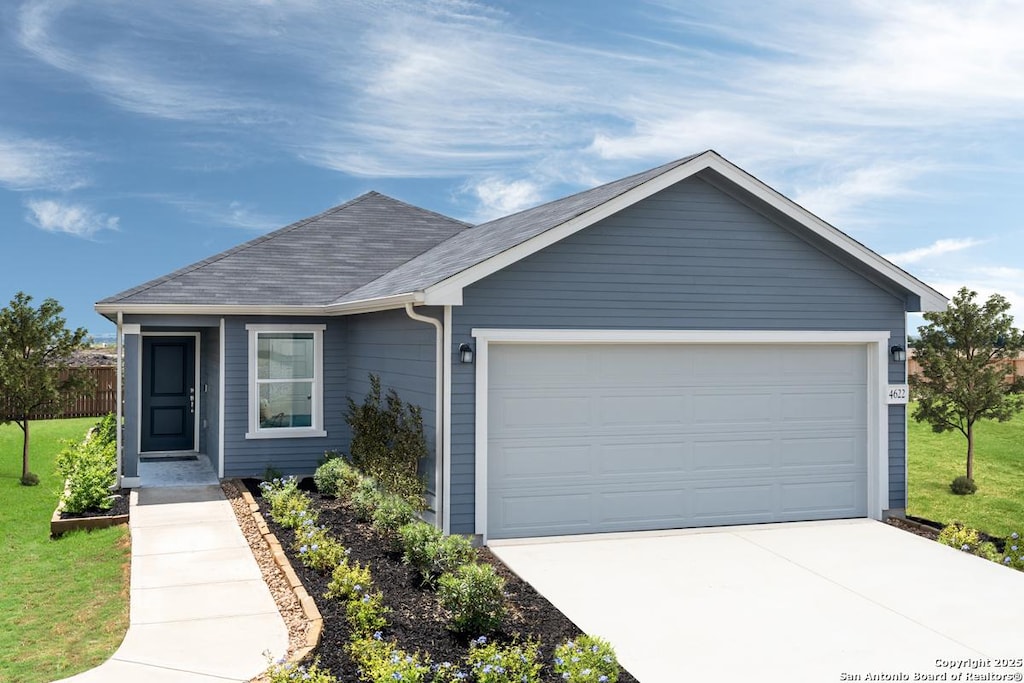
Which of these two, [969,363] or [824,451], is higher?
→ [969,363]

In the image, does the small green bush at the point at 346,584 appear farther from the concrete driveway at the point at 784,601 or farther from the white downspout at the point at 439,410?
the white downspout at the point at 439,410

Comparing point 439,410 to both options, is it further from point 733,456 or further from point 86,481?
point 86,481

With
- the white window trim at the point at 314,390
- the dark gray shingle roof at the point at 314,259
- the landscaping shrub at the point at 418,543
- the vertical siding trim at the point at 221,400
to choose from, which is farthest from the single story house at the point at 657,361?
the vertical siding trim at the point at 221,400

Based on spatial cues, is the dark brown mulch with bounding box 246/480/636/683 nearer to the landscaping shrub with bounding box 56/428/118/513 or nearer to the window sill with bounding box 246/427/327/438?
the landscaping shrub with bounding box 56/428/118/513

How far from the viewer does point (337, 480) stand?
1194cm

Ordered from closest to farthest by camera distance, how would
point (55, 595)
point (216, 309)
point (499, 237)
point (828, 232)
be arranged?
point (55, 595)
point (828, 232)
point (499, 237)
point (216, 309)

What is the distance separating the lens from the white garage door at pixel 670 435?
9.87m

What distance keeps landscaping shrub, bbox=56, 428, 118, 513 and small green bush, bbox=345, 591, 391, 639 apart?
5.96 m

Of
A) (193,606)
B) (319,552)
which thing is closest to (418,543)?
(319,552)

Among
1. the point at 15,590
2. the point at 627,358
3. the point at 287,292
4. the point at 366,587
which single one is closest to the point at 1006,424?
the point at 627,358

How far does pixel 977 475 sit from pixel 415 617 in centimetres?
1413

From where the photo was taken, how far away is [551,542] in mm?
9789

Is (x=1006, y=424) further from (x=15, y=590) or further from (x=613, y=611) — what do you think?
(x=15, y=590)

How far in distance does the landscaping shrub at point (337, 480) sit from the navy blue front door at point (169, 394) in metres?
5.36
